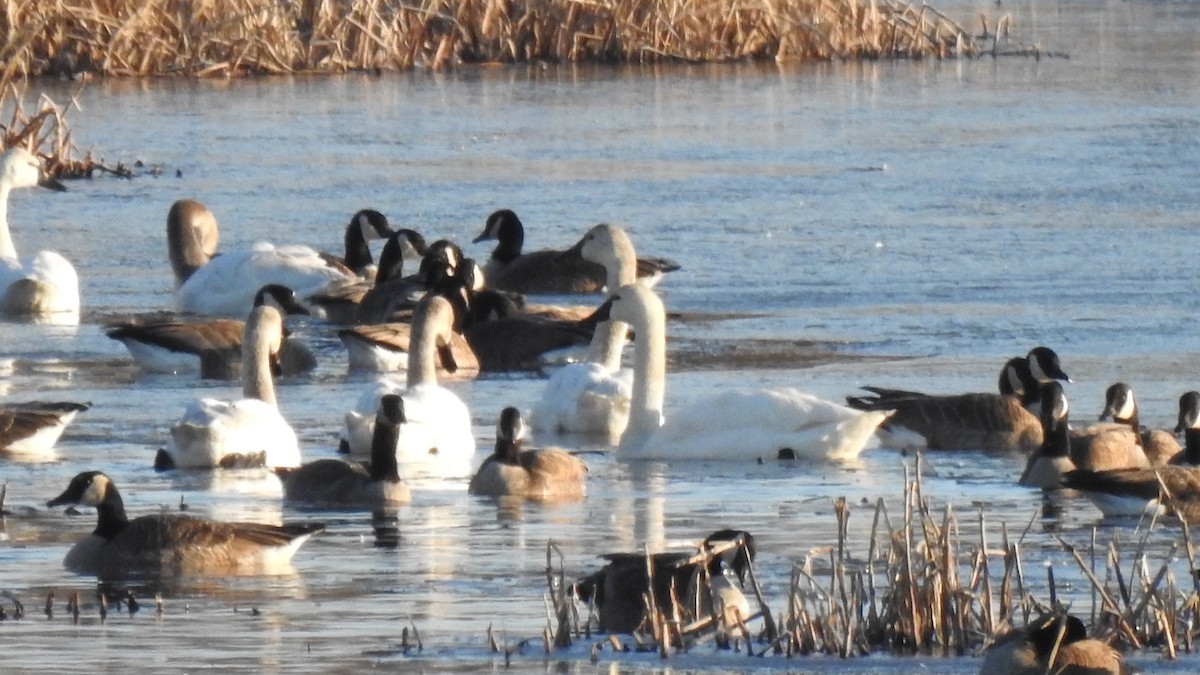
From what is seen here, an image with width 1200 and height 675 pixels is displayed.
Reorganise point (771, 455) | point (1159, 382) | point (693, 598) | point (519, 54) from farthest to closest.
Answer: point (519, 54)
point (1159, 382)
point (771, 455)
point (693, 598)

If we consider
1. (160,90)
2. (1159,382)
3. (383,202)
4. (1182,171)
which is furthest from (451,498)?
(160,90)

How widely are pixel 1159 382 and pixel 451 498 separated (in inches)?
177

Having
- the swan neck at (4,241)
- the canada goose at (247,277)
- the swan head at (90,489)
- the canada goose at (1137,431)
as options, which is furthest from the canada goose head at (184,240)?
the swan head at (90,489)

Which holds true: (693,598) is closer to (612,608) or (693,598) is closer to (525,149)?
(612,608)

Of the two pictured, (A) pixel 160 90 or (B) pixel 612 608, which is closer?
(B) pixel 612 608

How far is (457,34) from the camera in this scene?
38.2m

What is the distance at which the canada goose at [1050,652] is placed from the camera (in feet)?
20.8

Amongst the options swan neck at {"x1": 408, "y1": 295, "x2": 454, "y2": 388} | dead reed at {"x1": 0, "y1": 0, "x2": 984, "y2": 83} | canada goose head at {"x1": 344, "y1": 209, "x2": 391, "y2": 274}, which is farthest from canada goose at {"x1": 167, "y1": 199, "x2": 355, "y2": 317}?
dead reed at {"x1": 0, "y1": 0, "x2": 984, "y2": 83}

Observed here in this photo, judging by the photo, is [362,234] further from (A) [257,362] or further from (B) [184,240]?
(A) [257,362]

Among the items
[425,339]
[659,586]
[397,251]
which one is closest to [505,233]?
[397,251]

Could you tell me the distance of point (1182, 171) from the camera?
24.2 meters

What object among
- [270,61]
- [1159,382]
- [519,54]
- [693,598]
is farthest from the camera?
[519,54]

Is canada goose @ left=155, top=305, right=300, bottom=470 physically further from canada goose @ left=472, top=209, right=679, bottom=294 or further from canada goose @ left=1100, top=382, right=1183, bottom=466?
canada goose @ left=472, top=209, right=679, bottom=294

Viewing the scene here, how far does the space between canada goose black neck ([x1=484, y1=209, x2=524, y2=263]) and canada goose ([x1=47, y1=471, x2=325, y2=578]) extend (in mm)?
10851
